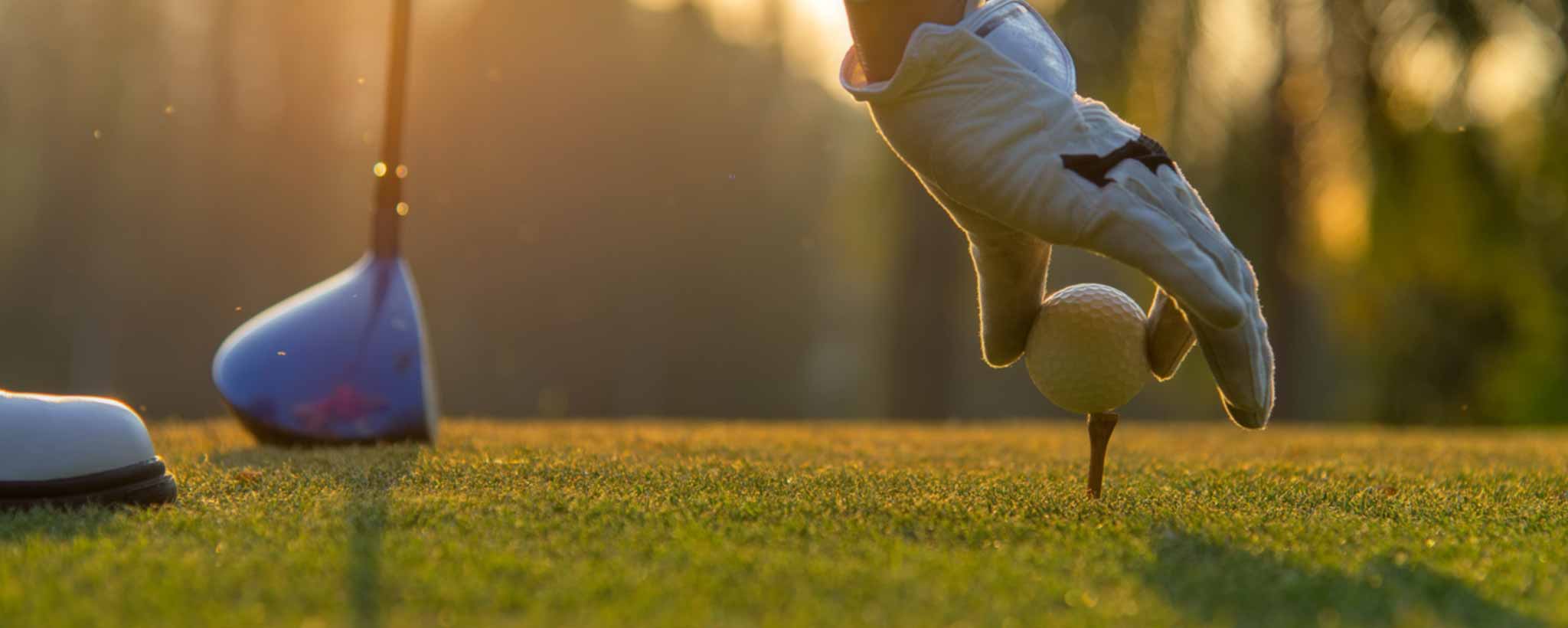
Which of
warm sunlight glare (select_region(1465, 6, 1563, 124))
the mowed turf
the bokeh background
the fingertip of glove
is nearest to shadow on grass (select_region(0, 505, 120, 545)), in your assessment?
the mowed turf

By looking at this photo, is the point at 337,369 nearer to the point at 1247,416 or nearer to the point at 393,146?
the point at 393,146

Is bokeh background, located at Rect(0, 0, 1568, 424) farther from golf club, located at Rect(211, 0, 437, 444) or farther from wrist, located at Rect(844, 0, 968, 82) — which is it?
wrist, located at Rect(844, 0, 968, 82)

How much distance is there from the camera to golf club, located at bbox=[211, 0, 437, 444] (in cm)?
327

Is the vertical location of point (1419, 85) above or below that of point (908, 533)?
above

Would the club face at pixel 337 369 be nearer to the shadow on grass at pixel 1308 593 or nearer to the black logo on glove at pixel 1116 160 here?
the black logo on glove at pixel 1116 160

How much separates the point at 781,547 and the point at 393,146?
272cm

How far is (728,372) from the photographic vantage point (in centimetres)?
2381

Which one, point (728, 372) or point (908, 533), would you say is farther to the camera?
point (728, 372)

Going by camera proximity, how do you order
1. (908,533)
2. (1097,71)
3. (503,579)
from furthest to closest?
(1097,71) → (908,533) → (503,579)

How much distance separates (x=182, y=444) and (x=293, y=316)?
0.48 metres

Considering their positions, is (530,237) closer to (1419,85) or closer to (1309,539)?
(1419,85)

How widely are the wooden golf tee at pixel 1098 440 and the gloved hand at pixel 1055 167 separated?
22 centimetres

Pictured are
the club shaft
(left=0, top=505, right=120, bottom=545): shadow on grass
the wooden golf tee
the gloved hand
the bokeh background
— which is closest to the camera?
(left=0, top=505, right=120, bottom=545): shadow on grass

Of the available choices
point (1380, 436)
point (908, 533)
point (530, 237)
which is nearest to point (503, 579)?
point (908, 533)
